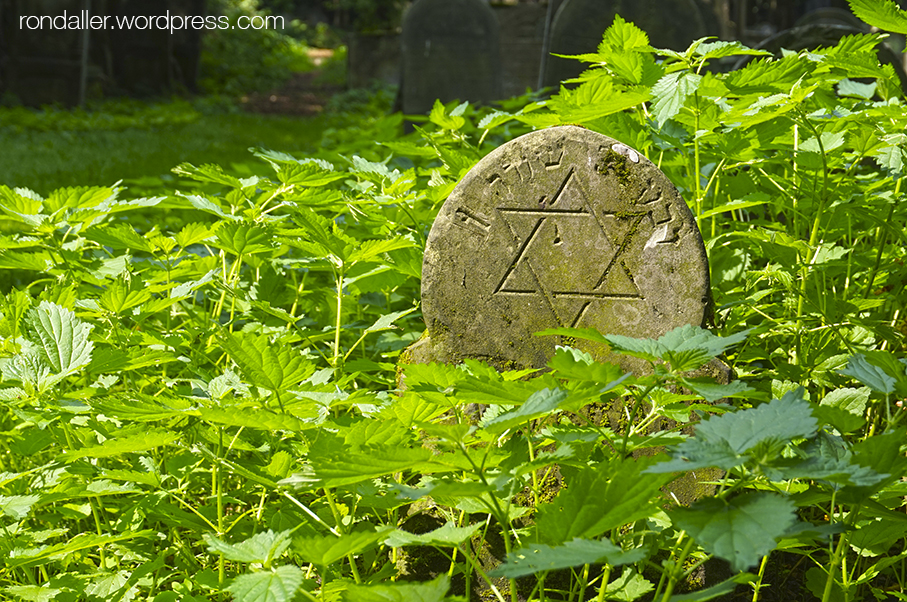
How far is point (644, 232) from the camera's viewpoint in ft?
5.13

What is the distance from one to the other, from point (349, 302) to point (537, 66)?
337 inches

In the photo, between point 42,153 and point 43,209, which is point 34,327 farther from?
point 42,153

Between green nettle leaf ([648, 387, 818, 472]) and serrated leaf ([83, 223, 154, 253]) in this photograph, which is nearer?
green nettle leaf ([648, 387, 818, 472])

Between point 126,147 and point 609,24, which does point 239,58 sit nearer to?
point 126,147

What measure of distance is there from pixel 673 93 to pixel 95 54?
15.8 m

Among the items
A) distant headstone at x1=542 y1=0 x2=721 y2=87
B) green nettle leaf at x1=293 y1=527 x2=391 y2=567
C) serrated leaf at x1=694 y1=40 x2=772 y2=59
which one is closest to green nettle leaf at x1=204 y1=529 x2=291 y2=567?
green nettle leaf at x1=293 y1=527 x2=391 y2=567

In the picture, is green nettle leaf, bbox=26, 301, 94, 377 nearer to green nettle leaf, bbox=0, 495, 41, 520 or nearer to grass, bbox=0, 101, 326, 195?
green nettle leaf, bbox=0, 495, 41, 520

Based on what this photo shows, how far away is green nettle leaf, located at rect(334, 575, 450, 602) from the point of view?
0.94 m

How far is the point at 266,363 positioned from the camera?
1.26 m

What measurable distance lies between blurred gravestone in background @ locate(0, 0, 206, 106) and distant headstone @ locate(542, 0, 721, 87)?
8.85 meters

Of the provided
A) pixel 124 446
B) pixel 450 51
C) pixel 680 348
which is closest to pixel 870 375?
pixel 680 348

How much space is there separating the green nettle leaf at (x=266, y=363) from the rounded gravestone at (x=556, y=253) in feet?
1.51

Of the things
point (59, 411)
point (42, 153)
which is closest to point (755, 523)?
point (59, 411)

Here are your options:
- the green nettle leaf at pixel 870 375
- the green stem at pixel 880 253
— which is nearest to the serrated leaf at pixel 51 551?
the green nettle leaf at pixel 870 375
